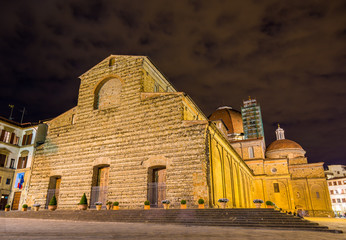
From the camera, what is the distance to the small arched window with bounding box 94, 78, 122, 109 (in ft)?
65.6

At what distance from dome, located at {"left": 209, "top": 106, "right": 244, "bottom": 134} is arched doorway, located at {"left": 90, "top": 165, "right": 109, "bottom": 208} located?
111ft

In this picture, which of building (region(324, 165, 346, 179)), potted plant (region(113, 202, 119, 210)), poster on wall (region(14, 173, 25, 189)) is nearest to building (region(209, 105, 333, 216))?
potted plant (region(113, 202, 119, 210))

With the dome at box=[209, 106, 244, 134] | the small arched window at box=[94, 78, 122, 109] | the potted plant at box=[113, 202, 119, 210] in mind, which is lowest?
the potted plant at box=[113, 202, 119, 210]

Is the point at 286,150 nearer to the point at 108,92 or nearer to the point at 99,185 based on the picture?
the point at 108,92

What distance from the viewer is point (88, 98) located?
2098cm

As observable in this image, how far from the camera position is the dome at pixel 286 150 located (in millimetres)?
42031

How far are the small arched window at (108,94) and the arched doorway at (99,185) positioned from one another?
5003mm

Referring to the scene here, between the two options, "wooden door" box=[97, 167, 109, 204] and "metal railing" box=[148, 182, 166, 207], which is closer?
"metal railing" box=[148, 182, 166, 207]

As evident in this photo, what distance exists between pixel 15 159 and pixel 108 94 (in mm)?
15882

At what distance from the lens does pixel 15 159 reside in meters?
28.1

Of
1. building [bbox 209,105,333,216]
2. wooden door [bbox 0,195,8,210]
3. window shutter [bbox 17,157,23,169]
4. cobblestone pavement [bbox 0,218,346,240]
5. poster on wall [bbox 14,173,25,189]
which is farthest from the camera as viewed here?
building [bbox 209,105,333,216]

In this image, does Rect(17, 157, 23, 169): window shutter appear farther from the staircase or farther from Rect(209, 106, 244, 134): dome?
Rect(209, 106, 244, 134): dome

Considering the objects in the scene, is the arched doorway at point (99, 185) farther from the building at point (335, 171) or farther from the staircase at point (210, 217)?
the building at point (335, 171)

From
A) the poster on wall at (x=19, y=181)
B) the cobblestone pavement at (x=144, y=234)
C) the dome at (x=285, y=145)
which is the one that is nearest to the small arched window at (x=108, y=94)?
the cobblestone pavement at (x=144, y=234)
